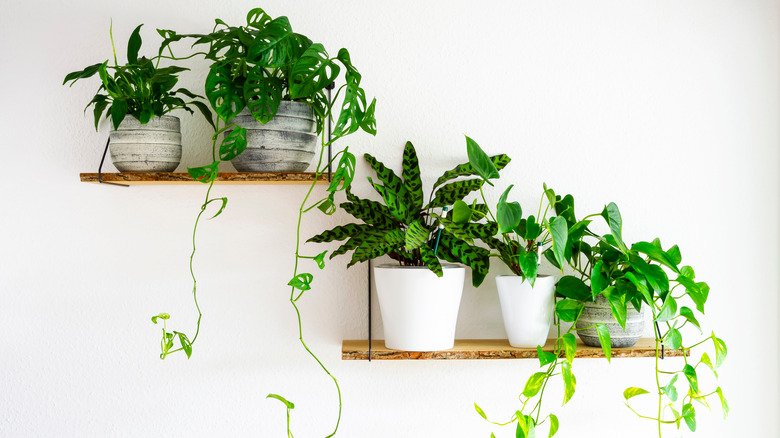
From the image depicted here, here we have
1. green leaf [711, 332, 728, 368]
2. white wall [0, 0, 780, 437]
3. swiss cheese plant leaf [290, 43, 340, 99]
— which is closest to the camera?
swiss cheese plant leaf [290, 43, 340, 99]

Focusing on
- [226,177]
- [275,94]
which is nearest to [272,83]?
[275,94]

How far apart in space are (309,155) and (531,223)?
1.42 feet

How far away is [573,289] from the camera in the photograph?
3.87 ft

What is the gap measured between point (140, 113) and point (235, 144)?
0.20 metres

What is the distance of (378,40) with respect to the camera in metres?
1.31

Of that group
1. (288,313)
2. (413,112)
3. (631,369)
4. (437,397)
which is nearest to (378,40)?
(413,112)

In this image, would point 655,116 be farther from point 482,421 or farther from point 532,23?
point 482,421

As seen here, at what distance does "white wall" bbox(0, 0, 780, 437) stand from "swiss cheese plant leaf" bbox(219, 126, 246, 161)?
22cm

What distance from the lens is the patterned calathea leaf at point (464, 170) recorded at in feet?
3.91

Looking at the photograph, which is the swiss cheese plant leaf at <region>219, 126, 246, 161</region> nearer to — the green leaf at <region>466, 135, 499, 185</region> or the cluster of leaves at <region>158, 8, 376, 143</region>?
the cluster of leaves at <region>158, 8, 376, 143</region>

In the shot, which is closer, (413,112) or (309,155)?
(309,155)

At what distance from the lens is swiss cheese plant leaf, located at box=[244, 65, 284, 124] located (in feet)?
3.46

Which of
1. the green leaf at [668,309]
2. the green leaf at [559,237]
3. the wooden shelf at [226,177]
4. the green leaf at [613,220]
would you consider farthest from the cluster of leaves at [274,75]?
the green leaf at [668,309]

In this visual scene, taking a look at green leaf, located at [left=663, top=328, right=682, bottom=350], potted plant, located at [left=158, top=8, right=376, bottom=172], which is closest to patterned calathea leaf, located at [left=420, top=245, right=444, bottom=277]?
potted plant, located at [left=158, top=8, right=376, bottom=172]
